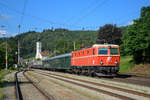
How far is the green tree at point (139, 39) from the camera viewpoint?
31.7 m

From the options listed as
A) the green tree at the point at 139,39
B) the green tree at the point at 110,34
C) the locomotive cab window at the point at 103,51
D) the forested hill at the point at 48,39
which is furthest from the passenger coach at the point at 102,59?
the green tree at the point at 110,34

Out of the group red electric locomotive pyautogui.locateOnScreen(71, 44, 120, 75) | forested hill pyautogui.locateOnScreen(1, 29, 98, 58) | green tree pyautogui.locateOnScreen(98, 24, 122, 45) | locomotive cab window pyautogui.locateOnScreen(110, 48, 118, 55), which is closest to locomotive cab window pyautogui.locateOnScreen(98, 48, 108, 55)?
red electric locomotive pyautogui.locateOnScreen(71, 44, 120, 75)

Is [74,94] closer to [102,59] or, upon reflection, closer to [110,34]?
[102,59]

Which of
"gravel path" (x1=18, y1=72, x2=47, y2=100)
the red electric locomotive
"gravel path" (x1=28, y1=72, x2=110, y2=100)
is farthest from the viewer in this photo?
the red electric locomotive

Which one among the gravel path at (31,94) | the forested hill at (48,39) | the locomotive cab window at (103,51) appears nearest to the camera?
the gravel path at (31,94)

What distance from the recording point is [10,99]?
10703 mm

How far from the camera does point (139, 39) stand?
32.0 m

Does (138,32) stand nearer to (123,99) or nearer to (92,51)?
(92,51)

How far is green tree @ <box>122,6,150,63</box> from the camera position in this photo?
31.7m

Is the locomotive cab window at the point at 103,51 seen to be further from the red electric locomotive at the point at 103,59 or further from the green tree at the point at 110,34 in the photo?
the green tree at the point at 110,34

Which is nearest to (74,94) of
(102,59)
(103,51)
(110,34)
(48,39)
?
(102,59)

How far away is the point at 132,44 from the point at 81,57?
10.9 meters

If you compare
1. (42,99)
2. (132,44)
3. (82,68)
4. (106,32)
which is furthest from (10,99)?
(106,32)

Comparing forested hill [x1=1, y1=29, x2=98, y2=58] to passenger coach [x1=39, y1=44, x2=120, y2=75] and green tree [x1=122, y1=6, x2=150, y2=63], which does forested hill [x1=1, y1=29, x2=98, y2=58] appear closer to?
green tree [x1=122, y1=6, x2=150, y2=63]
